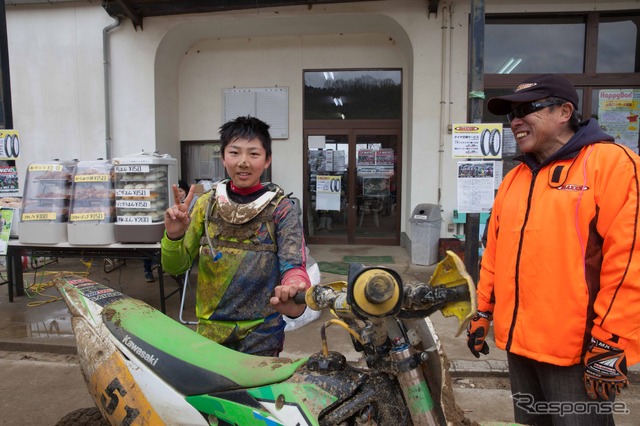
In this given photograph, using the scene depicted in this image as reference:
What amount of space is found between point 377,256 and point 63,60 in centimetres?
687

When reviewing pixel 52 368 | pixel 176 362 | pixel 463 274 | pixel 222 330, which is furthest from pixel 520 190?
pixel 52 368

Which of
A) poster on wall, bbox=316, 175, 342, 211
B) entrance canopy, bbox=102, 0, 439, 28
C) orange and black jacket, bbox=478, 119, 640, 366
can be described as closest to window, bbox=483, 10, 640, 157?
entrance canopy, bbox=102, 0, 439, 28

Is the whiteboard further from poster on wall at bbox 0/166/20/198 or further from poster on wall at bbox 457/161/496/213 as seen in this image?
poster on wall at bbox 457/161/496/213

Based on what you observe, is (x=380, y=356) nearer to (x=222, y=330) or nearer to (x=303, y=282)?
(x=303, y=282)

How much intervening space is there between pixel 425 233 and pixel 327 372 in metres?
5.88

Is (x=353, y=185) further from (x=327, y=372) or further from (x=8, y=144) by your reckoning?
(x=327, y=372)

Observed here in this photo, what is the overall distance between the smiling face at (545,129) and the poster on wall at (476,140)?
1.92 meters

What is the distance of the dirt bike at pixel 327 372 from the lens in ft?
3.57

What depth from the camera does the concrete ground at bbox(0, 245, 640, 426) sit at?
324 centimetres

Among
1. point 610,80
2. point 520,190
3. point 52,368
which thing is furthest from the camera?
point 610,80

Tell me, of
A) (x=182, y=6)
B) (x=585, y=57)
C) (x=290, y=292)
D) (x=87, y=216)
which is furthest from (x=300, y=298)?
(x=585, y=57)

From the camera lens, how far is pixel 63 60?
7680 mm

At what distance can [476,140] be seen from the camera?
380 centimetres

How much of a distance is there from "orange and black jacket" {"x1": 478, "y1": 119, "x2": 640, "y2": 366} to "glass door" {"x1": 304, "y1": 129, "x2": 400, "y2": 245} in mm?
6331
